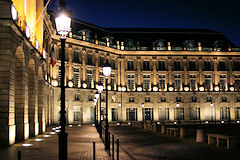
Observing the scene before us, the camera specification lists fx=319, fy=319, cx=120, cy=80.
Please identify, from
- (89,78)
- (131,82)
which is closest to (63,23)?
(89,78)

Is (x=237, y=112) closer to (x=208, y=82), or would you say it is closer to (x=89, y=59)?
(x=208, y=82)

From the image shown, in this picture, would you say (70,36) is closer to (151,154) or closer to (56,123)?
(56,123)

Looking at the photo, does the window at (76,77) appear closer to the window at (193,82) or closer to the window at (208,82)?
the window at (193,82)

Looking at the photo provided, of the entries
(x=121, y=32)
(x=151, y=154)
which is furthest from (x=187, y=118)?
(x=151, y=154)

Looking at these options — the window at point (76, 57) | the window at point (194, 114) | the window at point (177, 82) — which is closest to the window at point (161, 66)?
the window at point (177, 82)

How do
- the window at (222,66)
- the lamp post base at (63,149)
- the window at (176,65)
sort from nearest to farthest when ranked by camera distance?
the lamp post base at (63,149), the window at (176,65), the window at (222,66)

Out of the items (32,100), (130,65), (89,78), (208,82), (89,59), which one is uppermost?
(89,59)

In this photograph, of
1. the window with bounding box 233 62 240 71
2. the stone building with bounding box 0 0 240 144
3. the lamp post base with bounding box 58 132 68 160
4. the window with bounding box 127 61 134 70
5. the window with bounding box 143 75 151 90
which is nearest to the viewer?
the lamp post base with bounding box 58 132 68 160

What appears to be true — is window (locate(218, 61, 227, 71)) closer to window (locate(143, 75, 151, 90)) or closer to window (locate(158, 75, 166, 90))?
window (locate(158, 75, 166, 90))

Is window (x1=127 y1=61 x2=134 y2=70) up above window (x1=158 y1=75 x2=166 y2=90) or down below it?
above

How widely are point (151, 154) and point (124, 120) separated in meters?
53.5

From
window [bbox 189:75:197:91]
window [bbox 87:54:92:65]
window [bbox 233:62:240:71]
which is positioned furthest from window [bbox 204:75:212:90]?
window [bbox 87:54:92:65]

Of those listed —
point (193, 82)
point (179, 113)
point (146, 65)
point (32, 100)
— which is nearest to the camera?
point (32, 100)

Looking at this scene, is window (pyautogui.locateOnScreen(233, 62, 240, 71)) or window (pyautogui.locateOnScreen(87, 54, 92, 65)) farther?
window (pyautogui.locateOnScreen(233, 62, 240, 71))
